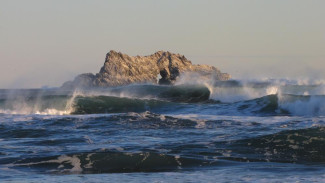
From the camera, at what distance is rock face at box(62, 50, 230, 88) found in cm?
8188

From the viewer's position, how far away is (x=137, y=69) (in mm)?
83062

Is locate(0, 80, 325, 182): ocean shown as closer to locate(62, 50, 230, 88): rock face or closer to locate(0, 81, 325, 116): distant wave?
locate(0, 81, 325, 116): distant wave

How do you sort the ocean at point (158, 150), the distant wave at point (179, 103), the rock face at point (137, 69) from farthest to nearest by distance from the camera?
the rock face at point (137, 69) → the distant wave at point (179, 103) → the ocean at point (158, 150)

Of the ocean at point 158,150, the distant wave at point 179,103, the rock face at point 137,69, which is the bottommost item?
the ocean at point 158,150

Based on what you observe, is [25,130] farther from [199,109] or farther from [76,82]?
[76,82]

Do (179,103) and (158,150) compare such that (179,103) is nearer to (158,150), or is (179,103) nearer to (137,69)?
(158,150)

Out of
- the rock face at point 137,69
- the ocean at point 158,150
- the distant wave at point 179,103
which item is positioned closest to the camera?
the ocean at point 158,150

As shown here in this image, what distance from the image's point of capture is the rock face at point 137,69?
269ft

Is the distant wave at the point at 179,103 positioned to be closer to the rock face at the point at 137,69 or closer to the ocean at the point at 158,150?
the ocean at the point at 158,150

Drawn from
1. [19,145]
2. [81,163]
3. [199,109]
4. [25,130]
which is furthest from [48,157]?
[199,109]

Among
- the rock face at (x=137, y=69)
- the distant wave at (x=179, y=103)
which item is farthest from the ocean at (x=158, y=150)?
the rock face at (x=137, y=69)

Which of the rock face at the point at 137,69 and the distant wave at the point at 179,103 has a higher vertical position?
the rock face at the point at 137,69

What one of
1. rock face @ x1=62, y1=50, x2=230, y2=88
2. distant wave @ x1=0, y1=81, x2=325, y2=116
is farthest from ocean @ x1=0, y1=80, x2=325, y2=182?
rock face @ x1=62, y1=50, x2=230, y2=88

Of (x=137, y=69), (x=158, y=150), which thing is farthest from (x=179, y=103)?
(x=137, y=69)
